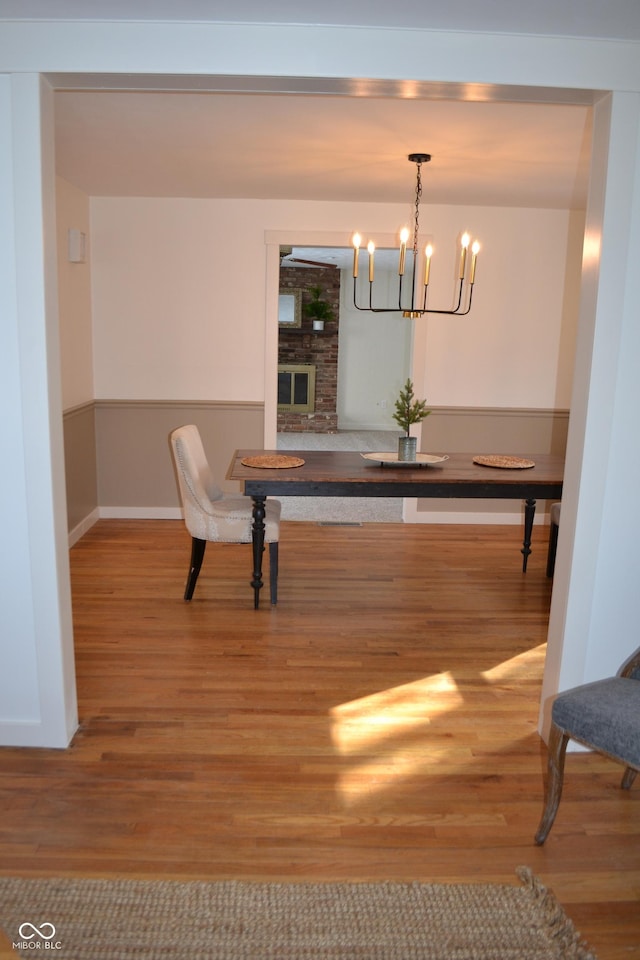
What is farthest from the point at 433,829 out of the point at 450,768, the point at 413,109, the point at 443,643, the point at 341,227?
the point at 341,227

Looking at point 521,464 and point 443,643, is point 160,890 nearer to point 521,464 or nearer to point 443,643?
point 443,643

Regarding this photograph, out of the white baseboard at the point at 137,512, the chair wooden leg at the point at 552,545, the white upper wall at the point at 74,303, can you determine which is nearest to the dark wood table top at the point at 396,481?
the chair wooden leg at the point at 552,545

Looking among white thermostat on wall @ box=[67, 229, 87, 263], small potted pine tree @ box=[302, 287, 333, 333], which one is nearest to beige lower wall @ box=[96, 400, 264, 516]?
white thermostat on wall @ box=[67, 229, 87, 263]

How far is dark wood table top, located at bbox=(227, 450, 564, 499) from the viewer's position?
352 cm

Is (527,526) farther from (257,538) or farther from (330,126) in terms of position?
(330,126)

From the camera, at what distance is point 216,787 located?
2307 mm

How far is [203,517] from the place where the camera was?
371cm

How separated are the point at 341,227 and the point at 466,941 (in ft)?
14.9

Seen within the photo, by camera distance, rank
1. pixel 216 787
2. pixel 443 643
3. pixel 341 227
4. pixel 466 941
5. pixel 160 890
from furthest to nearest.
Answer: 1. pixel 341 227
2. pixel 443 643
3. pixel 216 787
4. pixel 160 890
5. pixel 466 941

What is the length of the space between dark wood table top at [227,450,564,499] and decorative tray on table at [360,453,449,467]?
0.04 meters

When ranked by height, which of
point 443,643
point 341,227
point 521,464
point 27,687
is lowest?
point 443,643

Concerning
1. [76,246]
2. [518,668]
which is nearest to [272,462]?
[518,668]

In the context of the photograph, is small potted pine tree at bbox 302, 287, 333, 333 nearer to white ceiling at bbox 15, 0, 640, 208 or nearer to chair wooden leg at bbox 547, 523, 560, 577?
white ceiling at bbox 15, 0, 640, 208

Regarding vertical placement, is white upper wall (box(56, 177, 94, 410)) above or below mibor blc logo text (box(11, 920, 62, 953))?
above
